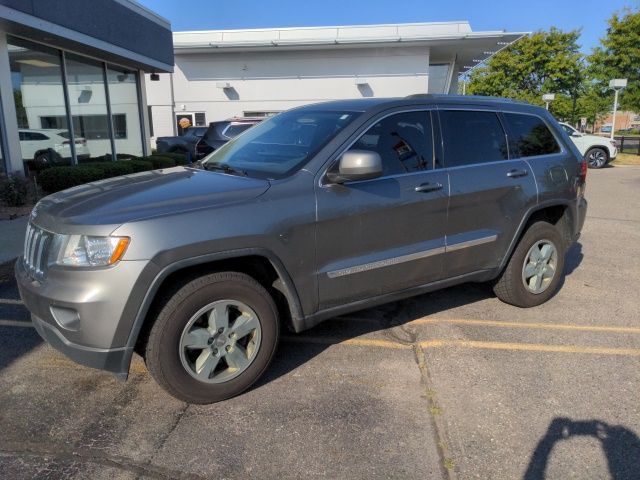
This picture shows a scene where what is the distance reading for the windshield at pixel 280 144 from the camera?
356cm

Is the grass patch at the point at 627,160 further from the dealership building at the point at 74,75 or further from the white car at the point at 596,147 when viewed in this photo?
the dealership building at the point at 74,75

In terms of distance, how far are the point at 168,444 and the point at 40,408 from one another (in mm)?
937

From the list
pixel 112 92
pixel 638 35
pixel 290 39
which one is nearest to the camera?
pixel 112 92

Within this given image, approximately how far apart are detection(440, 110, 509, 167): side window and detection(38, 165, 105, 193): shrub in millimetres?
7609

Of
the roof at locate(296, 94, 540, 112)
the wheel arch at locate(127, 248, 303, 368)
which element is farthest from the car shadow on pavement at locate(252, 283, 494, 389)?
the roof at locate(296, 94, 540, 112)

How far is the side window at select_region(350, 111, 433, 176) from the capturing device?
3.72 meters

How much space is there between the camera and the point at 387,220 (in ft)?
11.8

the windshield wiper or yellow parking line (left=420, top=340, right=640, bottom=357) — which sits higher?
the windshield wiper

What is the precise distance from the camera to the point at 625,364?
146 inches

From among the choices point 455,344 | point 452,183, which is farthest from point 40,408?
point 452,183

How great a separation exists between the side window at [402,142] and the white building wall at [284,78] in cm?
2267

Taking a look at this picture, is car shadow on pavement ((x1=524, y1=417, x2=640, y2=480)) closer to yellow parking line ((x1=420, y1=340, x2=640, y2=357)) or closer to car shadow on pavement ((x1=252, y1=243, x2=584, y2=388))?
yellow parking line ((x1=420, y1=340, x2=640, y2=357))

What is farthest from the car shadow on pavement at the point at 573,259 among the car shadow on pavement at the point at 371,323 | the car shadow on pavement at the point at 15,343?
the car shadow on pavement at the point at 15,343

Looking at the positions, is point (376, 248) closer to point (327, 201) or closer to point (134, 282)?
point (327, 201)
